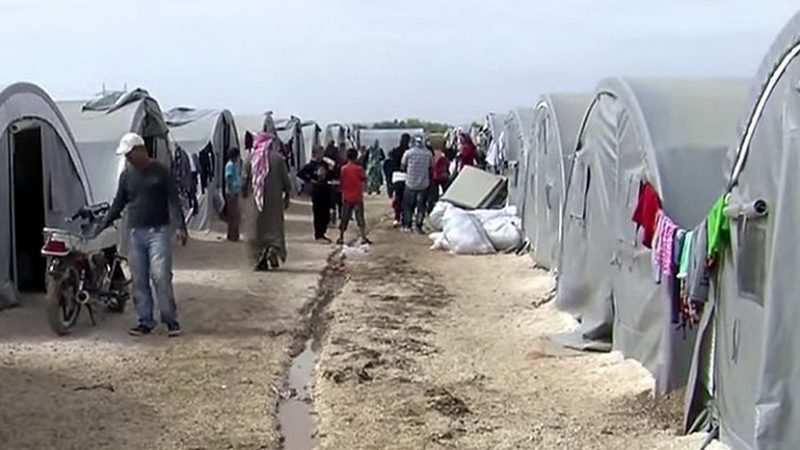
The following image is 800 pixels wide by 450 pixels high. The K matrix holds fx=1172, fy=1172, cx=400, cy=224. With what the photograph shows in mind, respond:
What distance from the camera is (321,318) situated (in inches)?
444

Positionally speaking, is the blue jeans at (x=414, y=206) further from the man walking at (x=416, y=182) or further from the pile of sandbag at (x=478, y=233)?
the pile of sandbag at (x=478, y=233)

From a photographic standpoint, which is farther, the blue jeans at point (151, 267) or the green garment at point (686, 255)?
the blue jeans at point (151, 267)

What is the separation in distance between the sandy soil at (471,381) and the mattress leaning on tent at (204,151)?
7.74 m

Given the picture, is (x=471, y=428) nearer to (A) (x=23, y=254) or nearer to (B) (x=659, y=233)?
(B) (x=659, y=233)

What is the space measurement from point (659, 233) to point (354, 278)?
6.93m

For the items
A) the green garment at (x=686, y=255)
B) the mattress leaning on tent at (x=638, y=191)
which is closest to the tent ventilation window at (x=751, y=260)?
the green garment at (x=686, y=255)

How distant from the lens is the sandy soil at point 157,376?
7070 mm

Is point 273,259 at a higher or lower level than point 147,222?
lower

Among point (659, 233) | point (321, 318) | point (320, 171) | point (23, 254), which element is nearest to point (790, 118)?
point (659, 233)

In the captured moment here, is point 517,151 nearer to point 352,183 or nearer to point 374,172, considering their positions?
point 352,183

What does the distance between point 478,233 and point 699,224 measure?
9.74 metres

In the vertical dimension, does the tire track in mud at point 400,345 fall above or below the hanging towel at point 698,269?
below

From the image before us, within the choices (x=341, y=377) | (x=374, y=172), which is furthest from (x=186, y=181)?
(x=374, y=172)

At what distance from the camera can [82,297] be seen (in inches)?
410
